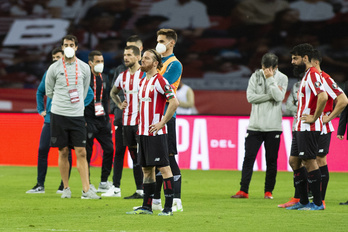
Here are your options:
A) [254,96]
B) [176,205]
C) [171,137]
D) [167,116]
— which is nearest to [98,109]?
[254,96]

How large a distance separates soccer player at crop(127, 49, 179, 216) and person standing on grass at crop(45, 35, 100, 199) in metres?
1.94

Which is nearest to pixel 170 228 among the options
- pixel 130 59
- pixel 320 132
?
pixel 320 132

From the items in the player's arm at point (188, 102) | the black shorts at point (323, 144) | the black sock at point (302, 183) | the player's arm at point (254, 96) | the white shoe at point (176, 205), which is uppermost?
the player's arm at point (254, 96)

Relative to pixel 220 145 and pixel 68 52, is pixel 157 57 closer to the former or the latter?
pixel 68 52

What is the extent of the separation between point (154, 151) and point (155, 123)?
290 mm

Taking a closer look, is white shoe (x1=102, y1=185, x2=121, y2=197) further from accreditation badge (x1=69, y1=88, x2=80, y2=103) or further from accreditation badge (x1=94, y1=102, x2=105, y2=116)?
accreditation badge (x1=69, y1=88, x2=80, y2=103)

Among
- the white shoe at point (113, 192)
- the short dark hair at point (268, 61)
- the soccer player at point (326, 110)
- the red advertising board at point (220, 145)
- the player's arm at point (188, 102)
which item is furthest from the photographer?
the player's arm at point (188, 102)

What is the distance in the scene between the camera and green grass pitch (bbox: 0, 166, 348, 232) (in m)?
6.70

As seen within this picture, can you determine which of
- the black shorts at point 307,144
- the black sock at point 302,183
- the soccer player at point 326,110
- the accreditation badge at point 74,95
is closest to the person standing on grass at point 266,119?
the soccer player at point 326,110

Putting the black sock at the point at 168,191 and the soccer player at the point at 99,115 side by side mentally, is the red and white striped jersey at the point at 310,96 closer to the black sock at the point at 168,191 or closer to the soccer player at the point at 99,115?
the black sock at the point at 168,191

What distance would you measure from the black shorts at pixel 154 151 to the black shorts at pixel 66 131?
1.97 m

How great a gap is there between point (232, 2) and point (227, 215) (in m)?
13.0

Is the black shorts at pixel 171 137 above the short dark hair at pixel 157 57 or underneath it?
underneath

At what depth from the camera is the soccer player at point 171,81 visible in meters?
7.84
